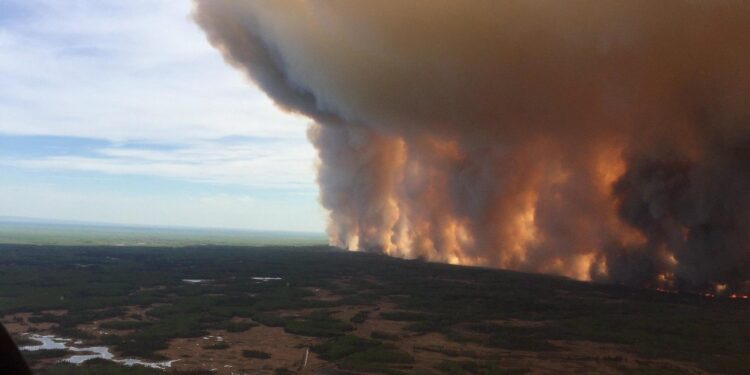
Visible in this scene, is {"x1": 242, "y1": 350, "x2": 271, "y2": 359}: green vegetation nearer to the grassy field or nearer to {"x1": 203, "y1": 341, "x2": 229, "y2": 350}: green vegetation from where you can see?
the grassy field

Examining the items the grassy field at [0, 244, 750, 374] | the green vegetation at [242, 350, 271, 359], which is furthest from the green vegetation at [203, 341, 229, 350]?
the green vegetation at [242, 350, 271, 359]

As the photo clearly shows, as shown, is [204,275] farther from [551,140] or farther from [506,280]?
[551,140]

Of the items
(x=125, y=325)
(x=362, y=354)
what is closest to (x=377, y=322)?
(x=362, y=354)

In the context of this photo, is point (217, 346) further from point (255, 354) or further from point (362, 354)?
point (362, 354)

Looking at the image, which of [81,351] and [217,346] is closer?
[81,351]

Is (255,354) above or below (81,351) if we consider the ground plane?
above

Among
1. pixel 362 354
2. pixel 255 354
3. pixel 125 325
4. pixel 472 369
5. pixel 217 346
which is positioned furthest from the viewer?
pixel 125 325

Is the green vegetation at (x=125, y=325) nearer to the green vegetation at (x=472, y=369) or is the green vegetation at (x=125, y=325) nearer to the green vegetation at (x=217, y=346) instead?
the green vegetation at (x=217, y=346)
